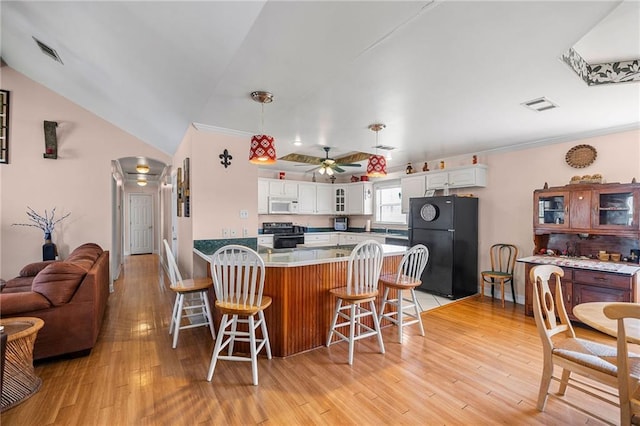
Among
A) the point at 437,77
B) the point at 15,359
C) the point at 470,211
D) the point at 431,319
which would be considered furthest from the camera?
the point at 470,211

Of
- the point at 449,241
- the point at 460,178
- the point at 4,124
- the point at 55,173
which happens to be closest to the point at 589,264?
the point at 449,241

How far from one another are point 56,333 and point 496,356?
13.0ft

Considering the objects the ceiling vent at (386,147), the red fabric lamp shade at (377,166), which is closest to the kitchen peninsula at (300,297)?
the red fabric lamp shade at (377,166)

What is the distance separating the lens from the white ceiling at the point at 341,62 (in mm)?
1600

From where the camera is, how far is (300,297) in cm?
275

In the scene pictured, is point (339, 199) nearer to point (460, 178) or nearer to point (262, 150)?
point (460, 178)

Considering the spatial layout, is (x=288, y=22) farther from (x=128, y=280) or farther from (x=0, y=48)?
(x=128, y=280)

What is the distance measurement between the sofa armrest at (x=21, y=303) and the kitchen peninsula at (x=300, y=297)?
1.36 meters

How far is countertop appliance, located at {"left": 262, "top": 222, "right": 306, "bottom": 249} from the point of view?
20.1ft

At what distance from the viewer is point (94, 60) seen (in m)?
2.86

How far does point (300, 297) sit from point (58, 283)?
6.97 feet

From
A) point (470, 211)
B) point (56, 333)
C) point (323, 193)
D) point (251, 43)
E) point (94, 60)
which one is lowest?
point (56, 333)

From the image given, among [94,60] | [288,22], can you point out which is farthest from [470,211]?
[94,60]

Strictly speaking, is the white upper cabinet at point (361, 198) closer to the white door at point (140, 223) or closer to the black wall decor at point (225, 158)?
the black wall decor at point (225, 158)
